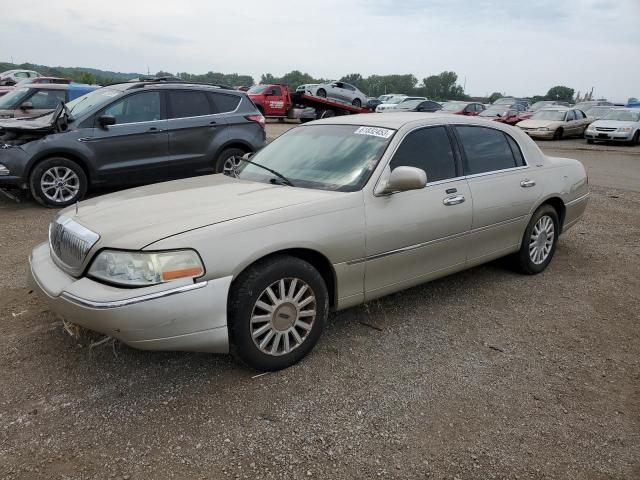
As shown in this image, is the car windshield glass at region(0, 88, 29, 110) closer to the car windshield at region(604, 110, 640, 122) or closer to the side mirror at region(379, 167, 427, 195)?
the side mirror at region(379, 167, 427, 195)

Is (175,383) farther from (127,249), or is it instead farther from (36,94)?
(36,94)

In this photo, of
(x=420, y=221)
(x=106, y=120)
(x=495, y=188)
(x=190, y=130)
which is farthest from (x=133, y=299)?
(x=190, y=130)

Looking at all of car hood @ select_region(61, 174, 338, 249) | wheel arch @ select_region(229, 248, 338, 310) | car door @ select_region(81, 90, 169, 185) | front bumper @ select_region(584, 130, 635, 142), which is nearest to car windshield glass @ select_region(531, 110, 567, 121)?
front bumper @ select_region(584, 130, 635, 142)

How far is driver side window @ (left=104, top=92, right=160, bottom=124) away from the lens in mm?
7562

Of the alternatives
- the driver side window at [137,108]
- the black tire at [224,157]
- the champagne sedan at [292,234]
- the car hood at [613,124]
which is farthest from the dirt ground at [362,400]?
the car hood at [613,124]

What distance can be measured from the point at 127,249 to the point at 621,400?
118 inches

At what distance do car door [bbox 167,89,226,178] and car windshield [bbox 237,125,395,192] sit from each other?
3718mm

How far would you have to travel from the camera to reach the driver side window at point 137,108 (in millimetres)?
7562

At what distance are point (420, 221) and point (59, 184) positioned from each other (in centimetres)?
563

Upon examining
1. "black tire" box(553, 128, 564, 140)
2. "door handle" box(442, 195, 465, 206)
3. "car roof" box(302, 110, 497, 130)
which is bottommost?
"black tire" box(553, 128, 564, 140)

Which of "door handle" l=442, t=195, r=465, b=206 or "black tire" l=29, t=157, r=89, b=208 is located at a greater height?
"door handle" l=442, t=195, r=465, b=206

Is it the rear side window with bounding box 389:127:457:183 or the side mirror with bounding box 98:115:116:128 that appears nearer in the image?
the rear side window with bounding box 389:127:457:183

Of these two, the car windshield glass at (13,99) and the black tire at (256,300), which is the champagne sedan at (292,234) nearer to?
the black tire at (256,300)

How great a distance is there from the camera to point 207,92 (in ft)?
27.4
